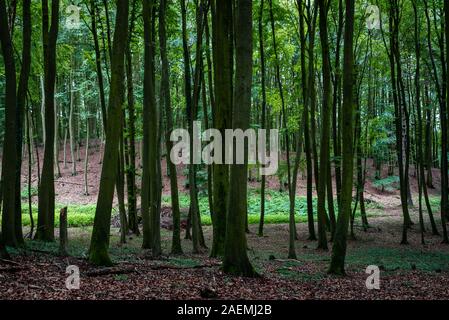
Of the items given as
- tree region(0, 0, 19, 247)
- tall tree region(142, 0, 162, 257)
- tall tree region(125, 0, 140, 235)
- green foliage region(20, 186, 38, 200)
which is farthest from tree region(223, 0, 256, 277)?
green foliage region(20, 186, 38, 200)

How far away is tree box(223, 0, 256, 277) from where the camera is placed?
27.8ft

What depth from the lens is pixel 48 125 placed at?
12906 mm

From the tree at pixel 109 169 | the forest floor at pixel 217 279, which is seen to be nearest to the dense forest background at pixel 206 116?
the tree at pixel 109 169

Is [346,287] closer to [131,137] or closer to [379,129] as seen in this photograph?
[131,137]

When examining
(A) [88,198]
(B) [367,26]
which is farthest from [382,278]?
(A) [88,198]

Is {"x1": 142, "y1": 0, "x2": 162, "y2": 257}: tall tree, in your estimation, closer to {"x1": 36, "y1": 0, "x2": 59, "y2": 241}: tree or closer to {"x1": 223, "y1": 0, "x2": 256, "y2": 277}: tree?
{"x1": 36, "y1": 0, "x2": 59, "y2": 241}: tree

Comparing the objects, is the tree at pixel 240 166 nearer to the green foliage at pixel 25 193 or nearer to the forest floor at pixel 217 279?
the forest floor at pixel 217 279

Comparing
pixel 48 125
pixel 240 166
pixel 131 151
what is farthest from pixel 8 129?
pixel 131 151

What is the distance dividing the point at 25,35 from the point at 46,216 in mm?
5632

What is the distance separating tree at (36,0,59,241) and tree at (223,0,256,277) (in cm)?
673

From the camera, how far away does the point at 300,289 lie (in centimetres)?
818

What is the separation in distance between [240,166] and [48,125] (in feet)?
24.1

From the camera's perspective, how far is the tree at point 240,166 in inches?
334

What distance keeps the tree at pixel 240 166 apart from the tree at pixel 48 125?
6730 millimetres
